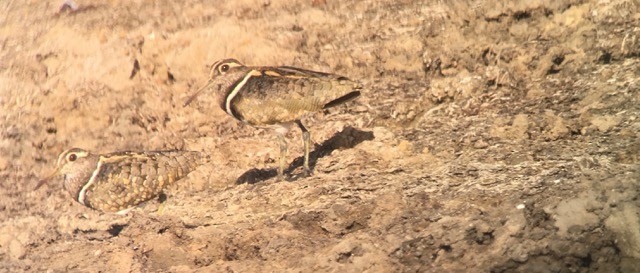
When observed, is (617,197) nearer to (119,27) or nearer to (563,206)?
(563,206)

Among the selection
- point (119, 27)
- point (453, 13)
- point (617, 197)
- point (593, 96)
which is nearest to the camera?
point (617, 197)

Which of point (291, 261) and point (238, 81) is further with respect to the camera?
point (238, 81)

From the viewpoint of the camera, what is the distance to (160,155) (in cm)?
577

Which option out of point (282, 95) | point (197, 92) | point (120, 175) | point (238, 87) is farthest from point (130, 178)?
point (282, 95)

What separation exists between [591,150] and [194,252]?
2.85m

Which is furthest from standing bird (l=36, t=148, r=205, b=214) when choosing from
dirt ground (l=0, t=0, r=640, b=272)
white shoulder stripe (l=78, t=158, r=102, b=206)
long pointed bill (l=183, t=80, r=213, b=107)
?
long pointed bill (l=183, t=80, r=213, b=107)

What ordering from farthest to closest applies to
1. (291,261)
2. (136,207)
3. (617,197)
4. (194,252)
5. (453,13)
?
(453,13) → (136,207) → (194,252) → (291,261) → (617,197)

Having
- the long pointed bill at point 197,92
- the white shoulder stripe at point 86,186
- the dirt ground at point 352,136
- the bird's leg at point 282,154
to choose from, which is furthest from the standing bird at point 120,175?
the bird's leg at point 282,154

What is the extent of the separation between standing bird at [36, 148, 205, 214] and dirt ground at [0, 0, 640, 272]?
19 cm

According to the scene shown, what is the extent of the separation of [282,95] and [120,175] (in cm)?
153

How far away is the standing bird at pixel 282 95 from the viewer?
→ 17.4 feet

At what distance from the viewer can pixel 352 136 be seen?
577 cm

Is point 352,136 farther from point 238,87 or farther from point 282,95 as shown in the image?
point 238,87

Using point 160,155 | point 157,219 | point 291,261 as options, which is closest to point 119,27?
point 160,155
